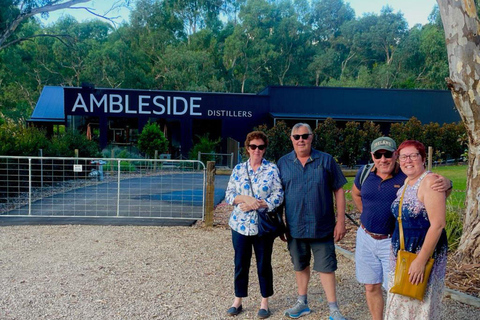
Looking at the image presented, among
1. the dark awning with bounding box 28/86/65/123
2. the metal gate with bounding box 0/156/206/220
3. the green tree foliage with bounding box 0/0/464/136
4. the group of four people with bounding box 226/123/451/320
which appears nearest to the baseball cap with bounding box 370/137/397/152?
the group of four people with bounding box 226/123/451/320

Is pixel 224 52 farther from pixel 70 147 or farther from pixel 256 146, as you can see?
pixel 256 146

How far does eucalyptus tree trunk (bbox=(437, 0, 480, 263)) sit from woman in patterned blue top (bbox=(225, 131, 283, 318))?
2.61 m

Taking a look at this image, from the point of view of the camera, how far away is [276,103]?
81.8ft

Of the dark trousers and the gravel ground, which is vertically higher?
the dark trousers

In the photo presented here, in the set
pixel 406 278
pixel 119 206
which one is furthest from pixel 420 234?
pixel 119 206

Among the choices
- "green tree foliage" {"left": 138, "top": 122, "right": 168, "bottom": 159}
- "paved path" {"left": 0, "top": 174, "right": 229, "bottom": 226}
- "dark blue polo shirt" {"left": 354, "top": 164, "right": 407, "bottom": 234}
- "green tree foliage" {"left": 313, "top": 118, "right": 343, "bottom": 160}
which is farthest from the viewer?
"green tree foliage" {"left": 138, "top": 122, "right": 168, "bottom": 159}

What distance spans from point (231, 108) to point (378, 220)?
21427mm

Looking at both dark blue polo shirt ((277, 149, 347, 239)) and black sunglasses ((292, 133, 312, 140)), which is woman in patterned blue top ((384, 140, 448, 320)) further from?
black sunglasses ((292, 133, 312, 140))

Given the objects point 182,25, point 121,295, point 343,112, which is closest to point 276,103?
point 343,112

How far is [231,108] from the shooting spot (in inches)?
961

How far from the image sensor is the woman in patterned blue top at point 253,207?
13.0 ft

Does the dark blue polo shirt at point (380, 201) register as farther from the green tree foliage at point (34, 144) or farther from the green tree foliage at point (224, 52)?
the green tree foliage at point (224, 52)

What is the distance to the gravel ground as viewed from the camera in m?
4.22

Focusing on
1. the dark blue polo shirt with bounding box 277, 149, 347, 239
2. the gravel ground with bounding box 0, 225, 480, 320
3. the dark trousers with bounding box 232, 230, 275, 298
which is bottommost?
the gravel ground with bounding box 0, 225, 480, 320
